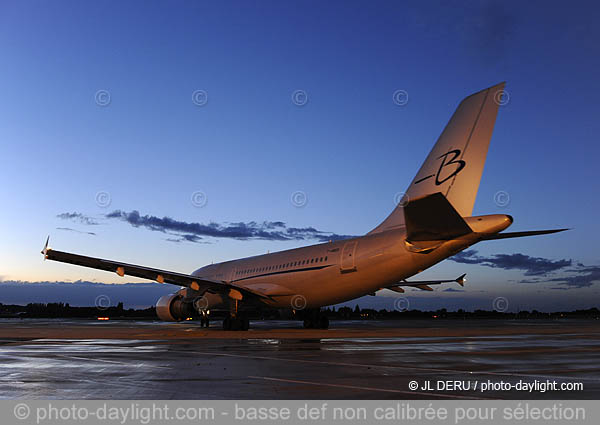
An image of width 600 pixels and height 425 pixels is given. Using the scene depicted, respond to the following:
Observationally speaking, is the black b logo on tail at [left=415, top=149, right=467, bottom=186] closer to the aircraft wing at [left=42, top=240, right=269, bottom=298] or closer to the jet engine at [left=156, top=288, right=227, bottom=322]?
the aircraft wing at [left=42, top=240, right=269, bottom=298]

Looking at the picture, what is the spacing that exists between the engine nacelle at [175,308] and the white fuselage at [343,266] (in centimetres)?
349

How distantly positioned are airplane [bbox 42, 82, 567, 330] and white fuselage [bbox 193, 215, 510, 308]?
0.13 ft

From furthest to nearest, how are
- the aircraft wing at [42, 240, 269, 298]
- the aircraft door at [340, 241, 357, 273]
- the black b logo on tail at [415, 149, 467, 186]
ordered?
the aircraft wing at [42, 240, 269, 298] → the aircraft door at [340, 241, 357, 273] → the black b logo on tail at [415, 149, 467, 186]

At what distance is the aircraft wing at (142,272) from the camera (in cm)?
2582

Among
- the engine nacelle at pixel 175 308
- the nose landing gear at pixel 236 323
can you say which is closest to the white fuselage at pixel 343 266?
the nose landing gear at pixel 236 323

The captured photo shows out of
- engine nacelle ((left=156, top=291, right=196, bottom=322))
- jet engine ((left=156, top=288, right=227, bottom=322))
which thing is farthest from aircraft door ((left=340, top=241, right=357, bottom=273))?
engine nacelle ((left=156, top=291, right=196, bottom=322))

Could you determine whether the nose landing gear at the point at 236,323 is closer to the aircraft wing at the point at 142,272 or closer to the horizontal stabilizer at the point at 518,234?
the aircraft wing at the point at 142,272

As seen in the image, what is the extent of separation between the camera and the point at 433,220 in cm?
1747

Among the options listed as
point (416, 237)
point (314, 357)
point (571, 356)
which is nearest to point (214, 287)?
point (416, 237)

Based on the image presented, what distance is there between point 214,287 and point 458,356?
17.6 meters

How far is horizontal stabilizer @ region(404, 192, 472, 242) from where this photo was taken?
641 inches

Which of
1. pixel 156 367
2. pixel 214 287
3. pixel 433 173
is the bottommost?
pixel 156 367

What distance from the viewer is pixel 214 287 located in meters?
28.3

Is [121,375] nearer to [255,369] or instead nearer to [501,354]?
[255,369]
